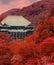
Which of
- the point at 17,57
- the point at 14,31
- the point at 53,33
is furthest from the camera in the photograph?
the point at 14,31

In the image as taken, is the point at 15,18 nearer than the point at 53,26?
No

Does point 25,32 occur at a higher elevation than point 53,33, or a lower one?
lower

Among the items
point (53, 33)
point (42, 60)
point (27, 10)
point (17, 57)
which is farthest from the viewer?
point (27, 10)

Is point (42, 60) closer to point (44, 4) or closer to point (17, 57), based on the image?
point (17, 57)

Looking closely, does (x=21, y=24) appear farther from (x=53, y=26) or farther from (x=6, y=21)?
(x=53, y=26)

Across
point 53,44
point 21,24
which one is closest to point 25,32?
point 21,24

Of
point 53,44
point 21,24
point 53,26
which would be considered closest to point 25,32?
point 21,24

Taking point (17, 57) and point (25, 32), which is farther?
point (25, 32)

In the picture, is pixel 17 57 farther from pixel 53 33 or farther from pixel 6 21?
pixel 6 21

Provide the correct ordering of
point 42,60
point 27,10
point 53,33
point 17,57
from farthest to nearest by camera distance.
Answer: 1. point 27,10
2. point 53,33
3. point 17,57
4. point 42,60
